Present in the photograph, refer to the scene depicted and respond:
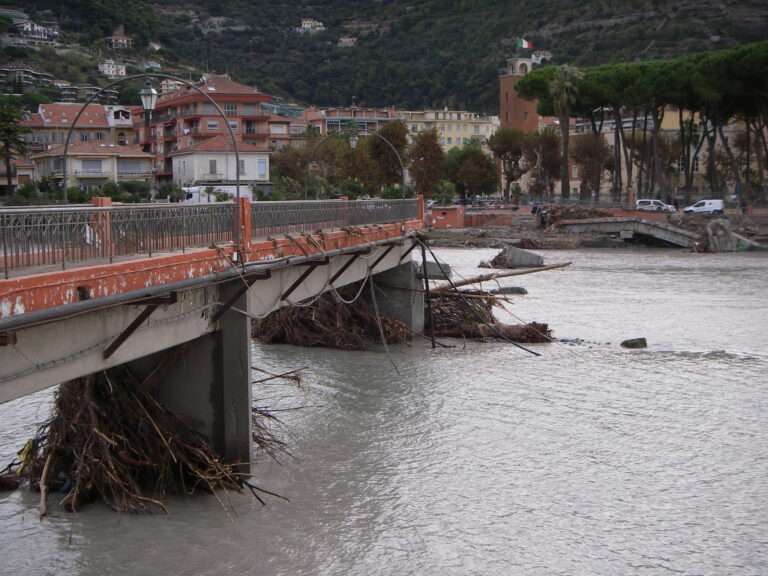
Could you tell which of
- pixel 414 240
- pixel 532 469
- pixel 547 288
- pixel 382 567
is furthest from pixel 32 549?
pixel 547 288

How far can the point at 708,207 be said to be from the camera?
6462cm

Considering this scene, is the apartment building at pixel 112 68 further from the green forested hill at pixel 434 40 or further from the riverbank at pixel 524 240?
the riverbank at pixel 524 240

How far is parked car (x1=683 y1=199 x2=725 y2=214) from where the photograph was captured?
64.4 metres

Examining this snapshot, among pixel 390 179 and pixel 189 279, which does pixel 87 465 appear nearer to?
pixel 189 279

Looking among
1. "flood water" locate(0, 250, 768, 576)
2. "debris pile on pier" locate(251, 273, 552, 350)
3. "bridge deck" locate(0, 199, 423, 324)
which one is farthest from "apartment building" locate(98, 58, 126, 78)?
"bridge deck" locate(0, 199, 423, 324)

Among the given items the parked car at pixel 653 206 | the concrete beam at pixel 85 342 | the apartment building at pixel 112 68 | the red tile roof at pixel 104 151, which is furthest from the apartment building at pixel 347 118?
the concrete beam at pixel 85 342

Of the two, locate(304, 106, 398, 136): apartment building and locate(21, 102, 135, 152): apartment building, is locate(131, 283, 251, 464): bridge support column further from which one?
locate(304, 106, 398, 136): apartment building

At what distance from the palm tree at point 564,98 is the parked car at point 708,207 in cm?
1327

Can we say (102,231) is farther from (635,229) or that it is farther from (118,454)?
(635,229)

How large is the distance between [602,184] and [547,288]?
2840 inches

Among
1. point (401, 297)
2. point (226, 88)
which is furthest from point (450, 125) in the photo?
point (401, 297)

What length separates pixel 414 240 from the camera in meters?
24.5

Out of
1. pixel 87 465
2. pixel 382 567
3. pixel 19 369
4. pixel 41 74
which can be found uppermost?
pixel 41 74

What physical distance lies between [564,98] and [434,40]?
107914mm
